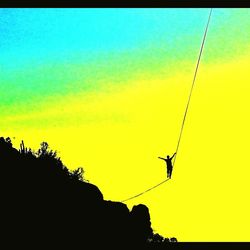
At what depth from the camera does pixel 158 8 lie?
5.58m

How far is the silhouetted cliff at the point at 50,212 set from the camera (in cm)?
1611

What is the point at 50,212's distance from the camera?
1847 cm

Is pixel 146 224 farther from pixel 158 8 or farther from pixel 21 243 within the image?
pixel 158 8

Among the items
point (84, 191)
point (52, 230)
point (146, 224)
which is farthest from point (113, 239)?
point (146, 224)

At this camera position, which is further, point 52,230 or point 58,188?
point 58,188

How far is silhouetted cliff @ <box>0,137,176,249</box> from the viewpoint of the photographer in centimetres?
1611

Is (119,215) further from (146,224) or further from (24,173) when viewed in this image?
(24,173)

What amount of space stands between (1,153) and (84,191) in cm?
608

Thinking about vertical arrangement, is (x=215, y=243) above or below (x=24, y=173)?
below
